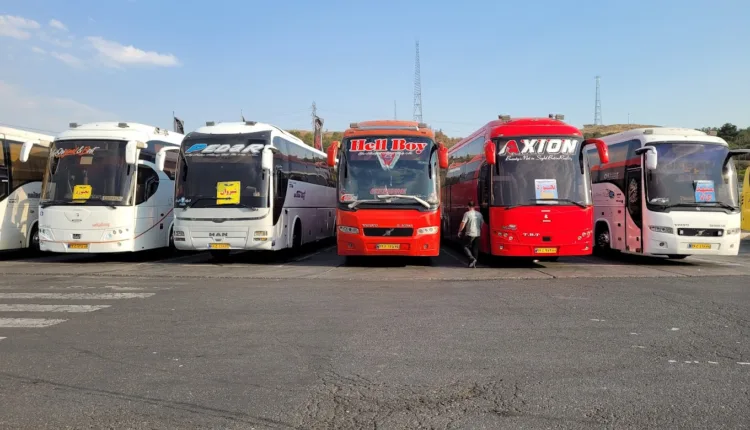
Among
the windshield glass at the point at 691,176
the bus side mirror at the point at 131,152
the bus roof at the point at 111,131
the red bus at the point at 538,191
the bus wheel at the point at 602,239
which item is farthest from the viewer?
the bus wheel at the point at 602,239

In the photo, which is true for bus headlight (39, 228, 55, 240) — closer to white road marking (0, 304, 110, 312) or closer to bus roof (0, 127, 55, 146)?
bus roof (0, 127, 55, 146)

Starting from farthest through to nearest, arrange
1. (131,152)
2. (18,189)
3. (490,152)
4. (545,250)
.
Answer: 1. (18,189)
2. (131,152)
3. (490,152)
4. (545,250)

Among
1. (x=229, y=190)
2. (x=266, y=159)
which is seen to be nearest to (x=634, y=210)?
(x=266, y=159)

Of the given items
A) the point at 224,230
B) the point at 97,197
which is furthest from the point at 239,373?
the point at 97,197

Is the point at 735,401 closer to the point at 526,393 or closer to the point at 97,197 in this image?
the point at 526,393

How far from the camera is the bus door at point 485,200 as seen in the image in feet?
46.4

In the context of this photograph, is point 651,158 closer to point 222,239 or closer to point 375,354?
point 375,354

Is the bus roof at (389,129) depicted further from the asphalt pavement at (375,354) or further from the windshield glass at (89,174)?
the windshield glass at (89,174)

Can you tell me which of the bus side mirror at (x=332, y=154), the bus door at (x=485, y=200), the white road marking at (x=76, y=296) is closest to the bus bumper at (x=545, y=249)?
the bus door at (x=485, y=200)

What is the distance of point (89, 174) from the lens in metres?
14.8

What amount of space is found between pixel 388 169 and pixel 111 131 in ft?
25.5

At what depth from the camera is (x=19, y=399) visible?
4.65 metres

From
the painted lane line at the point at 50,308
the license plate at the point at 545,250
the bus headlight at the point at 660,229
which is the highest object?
the bus headlight at the point at 660,229

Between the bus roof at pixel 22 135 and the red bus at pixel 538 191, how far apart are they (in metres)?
13.0
